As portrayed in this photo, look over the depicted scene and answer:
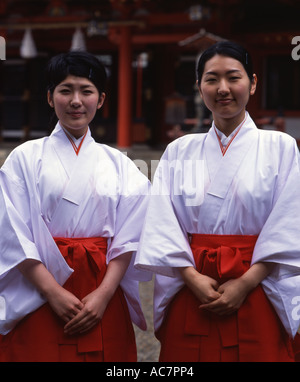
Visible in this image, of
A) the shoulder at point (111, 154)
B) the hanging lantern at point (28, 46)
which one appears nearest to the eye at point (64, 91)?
the shoulder at point (111, 154)

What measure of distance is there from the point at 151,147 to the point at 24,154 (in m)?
11.5

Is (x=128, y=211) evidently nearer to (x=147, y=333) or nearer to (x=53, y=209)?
(x=53, y=209)

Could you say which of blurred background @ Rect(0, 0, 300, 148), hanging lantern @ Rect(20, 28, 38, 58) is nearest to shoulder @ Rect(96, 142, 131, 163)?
blurred background @ Rect(0, 0, 300, 148)

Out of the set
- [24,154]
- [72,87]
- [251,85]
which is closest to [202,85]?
[251,85]

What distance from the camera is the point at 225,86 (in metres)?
2.04

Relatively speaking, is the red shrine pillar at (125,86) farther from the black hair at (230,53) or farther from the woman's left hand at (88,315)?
→ the woman's left hand at (88,315)

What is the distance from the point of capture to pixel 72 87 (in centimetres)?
214

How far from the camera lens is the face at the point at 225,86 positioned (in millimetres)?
2061

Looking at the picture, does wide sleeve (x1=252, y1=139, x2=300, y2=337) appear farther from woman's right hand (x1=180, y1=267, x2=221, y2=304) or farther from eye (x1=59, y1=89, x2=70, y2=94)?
eye (x1=59, y1=89, x2=70, y2=94)

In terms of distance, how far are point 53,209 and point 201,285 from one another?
692 mm

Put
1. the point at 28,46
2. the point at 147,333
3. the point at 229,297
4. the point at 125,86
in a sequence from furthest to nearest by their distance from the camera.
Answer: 1. the point at 28,46
2. the point at 125,86
3. the point at 147,333
4. the point at 229,297

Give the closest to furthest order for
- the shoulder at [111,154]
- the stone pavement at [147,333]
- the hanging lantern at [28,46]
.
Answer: the shoulder at [111,154] < the stone pavement at [147,333] < the hanging lantern at [28,46]

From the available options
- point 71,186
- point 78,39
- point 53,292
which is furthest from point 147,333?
point 78,39

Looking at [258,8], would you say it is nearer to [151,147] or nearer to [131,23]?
[131,23]
